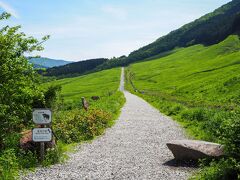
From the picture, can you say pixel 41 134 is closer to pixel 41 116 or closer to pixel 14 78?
pixel 41 116

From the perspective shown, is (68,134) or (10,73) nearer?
(10,73)

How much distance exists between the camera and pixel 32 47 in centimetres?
1583

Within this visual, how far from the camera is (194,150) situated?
1603 centimetres

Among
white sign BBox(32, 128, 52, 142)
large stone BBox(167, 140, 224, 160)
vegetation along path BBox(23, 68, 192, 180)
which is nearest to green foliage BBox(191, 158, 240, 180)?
vegetation along path BBox(23, 68, 192, 180)

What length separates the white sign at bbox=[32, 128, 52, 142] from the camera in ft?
54.1

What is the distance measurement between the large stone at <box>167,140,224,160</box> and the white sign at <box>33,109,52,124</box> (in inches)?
241

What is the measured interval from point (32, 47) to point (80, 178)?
6268mm

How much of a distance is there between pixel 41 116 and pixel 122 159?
4.69 m

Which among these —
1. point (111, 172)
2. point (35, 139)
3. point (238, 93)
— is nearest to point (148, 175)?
point (111, 172)

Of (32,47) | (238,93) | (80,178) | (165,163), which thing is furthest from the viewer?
(238,93)

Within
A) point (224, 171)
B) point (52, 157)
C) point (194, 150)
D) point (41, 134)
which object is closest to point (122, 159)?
point (52, 157)

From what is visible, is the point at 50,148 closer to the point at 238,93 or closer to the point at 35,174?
the point at 35,174

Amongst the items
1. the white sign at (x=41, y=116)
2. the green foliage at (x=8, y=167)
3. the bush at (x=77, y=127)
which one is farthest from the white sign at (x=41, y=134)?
the bush at (x=77, y=127)

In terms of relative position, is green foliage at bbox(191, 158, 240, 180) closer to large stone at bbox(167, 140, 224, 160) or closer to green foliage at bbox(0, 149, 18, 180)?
large stone at bbox(167, 140, 224, 160)
